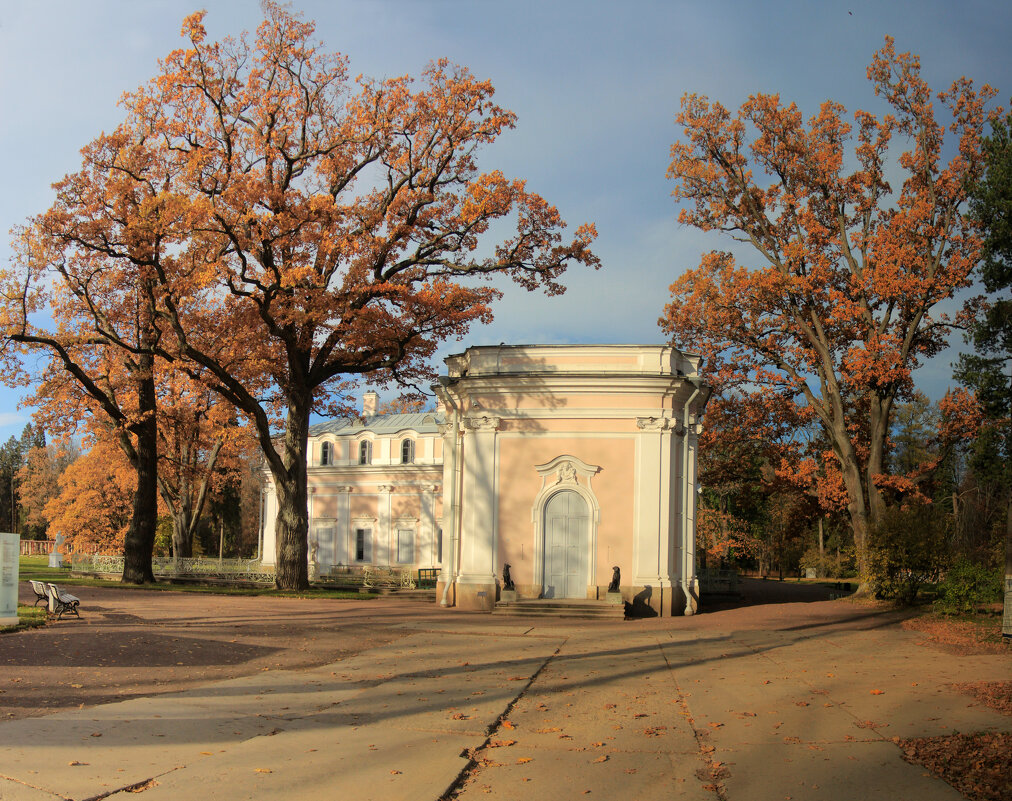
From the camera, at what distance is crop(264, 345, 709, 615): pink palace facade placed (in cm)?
2239

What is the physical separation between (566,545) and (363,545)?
24.7 metres

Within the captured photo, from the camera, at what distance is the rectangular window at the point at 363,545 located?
45.2m

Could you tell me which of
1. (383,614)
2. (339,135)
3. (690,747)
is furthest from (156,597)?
(690,747)

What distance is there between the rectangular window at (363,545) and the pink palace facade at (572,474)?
2258 cm

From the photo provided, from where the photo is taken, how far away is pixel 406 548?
44.7m

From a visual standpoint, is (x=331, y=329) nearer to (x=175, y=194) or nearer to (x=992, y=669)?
(x=175, y=194)

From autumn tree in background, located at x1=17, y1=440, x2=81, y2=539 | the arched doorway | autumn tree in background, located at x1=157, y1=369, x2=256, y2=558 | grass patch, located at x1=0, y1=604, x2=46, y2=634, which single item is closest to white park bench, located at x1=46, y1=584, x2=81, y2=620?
grass patch, located at x1=0, y1=604, x2=46, y2=634

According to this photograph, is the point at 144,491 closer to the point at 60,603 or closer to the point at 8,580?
the point at 60,603

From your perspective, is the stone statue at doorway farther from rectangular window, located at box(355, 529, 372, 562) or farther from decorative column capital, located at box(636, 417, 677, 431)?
rectangular window, located at box(355, 529, 372, 562)

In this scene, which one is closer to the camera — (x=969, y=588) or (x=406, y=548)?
(x=969, y=588)

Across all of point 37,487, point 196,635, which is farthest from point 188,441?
point 37,487

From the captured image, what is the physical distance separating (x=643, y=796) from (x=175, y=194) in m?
21.2

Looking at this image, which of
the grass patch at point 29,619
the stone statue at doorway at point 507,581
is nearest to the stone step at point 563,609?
the stone statue at doorway at point 507,581

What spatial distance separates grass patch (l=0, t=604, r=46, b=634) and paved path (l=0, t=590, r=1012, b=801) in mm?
1322
